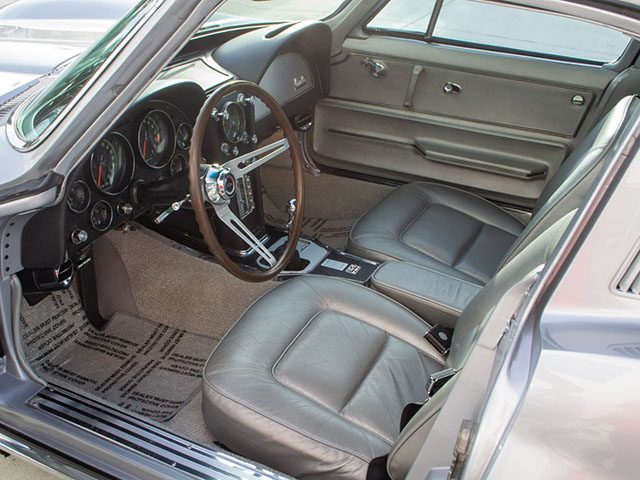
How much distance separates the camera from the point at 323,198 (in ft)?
9.27

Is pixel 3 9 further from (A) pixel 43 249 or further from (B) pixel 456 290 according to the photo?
(B) pixel 456 290

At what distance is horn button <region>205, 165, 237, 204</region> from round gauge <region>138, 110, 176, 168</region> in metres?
0.28

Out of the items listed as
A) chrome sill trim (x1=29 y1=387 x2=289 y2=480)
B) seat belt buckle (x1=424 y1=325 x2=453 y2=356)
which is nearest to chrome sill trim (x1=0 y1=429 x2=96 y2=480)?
chrome sill trim (x1=29 y1=387 x2=289 y2=480)

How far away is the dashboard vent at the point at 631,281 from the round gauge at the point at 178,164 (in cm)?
140

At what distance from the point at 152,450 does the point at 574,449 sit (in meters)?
0.91

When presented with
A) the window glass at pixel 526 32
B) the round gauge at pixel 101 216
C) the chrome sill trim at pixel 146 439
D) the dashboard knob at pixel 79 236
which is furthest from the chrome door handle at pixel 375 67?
the chrome sill trim at pixel 146 439

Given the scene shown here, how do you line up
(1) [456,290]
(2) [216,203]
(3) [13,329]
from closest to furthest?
1. (3) [13,329]
2. (2) [216,203]
3. (1) [456,290]

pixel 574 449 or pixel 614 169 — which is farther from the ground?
pixel 614 169

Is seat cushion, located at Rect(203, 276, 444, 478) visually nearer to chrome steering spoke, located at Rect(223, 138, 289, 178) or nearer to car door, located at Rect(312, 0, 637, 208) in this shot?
chrome steering spoke, located at Rect(223, 138, 289, 178)

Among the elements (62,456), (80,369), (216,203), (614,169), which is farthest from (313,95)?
(614,169)

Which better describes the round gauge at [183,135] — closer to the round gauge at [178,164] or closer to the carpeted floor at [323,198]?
the round gauge at [178,164]

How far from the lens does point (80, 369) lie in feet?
6.36

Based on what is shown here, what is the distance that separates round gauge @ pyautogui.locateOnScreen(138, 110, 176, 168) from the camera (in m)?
1.73

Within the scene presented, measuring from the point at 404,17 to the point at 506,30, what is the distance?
1.45 ft
